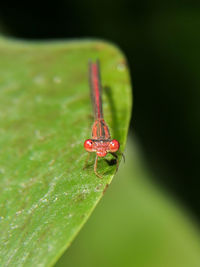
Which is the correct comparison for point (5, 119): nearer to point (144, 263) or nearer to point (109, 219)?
point (109, 219)

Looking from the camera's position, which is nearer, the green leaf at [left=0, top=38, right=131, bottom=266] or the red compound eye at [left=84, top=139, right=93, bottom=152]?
the green leaf at [left=0, top=38, right=131, bottom=266]

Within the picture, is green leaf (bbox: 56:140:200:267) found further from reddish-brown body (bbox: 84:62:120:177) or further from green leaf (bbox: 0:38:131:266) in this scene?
reddish-brown body (bbox: 84:62:120:177)

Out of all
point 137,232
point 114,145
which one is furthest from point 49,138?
point 137,232

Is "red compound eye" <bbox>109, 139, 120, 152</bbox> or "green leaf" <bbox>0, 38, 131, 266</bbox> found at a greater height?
"red compound eye" <bbox>109, 139, 120, 152</bbox>

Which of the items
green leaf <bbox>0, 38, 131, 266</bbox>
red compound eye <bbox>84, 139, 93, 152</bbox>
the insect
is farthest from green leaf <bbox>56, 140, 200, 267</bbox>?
red compound eye <bbox>84, 139, 93, 152</bbox>

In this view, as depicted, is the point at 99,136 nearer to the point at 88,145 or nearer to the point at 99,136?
the point at 99,136

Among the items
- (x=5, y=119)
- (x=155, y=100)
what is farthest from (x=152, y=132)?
(x=5, y=119)

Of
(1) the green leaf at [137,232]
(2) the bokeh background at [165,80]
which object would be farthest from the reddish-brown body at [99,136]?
(1) the green leaf at [137,232]
